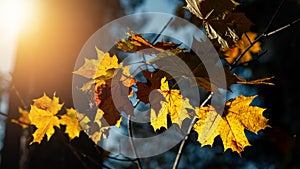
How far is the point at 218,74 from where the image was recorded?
845mm

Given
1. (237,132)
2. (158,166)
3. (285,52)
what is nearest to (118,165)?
(158,166)

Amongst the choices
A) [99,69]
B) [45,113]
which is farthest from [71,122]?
[99,69]

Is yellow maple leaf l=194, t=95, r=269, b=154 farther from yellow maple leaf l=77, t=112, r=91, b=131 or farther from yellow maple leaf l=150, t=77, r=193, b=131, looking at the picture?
yellow maple leaf l=77, t=112, r=91, b=131

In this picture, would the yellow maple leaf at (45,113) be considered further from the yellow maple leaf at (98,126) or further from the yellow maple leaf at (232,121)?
the yellow maple leaf at (232,121)

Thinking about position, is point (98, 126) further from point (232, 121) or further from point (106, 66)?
point (232, 121)

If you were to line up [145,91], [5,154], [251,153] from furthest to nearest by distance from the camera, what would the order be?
[251,153] → [5,154] → [145,91]

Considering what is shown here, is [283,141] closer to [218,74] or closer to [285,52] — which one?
[285,52]

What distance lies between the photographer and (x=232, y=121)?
3.45 ft

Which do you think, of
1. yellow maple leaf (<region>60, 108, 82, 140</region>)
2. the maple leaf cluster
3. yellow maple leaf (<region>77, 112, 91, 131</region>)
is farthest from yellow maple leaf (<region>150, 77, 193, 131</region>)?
yellow maple leaf (<region>60, 108, 82, 140</region>)

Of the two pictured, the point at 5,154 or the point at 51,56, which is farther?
the point at 5,154

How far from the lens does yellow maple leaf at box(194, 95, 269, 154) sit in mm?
1022

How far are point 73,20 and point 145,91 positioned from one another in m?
1.25

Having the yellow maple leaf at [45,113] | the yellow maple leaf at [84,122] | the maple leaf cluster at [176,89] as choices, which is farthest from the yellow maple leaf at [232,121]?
the yellow maple leaf at [45,113]

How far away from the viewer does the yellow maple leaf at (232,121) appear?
1.02 m
